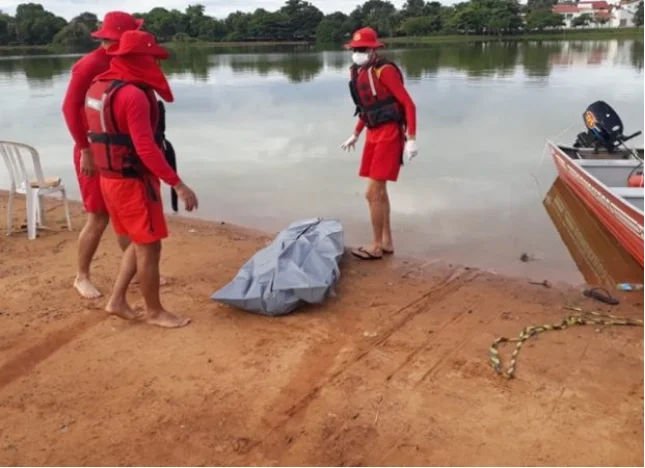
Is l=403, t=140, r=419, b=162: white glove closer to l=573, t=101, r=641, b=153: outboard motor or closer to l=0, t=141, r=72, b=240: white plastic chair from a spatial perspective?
l=0, t=141, r=72, b=240: white plastic chair

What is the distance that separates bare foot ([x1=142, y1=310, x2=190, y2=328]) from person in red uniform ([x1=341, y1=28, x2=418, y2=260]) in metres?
2.08

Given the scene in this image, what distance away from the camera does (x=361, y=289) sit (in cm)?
505

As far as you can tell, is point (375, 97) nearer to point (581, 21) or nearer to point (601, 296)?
point (601, 296)

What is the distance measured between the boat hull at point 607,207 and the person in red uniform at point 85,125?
4826 mm

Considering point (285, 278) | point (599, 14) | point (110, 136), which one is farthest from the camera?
point (599, 14)

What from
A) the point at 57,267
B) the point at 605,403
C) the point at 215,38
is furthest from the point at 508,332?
the point at 215,38

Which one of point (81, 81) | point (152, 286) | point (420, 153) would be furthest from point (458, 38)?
point (152, 286)

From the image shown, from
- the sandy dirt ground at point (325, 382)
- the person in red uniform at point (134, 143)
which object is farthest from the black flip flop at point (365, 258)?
the person in red uniform at point (134, 143)

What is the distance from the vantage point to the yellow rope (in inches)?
145

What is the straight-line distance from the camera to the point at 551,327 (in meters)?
4.23

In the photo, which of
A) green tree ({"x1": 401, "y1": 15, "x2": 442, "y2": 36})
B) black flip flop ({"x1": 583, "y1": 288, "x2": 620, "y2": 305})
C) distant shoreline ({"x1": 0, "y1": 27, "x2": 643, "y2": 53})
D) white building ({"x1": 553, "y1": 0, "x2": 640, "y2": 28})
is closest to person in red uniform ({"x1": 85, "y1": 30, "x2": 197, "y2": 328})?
black flip flop ({"x1": 583, "y1": 288, "x2": 620, "y2": 305})

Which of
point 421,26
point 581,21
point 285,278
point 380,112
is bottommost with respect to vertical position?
point 285,278

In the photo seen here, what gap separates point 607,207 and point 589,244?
46 cm

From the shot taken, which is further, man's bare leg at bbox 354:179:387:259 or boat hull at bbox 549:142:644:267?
boat hull at bbox 549:142:644:267
